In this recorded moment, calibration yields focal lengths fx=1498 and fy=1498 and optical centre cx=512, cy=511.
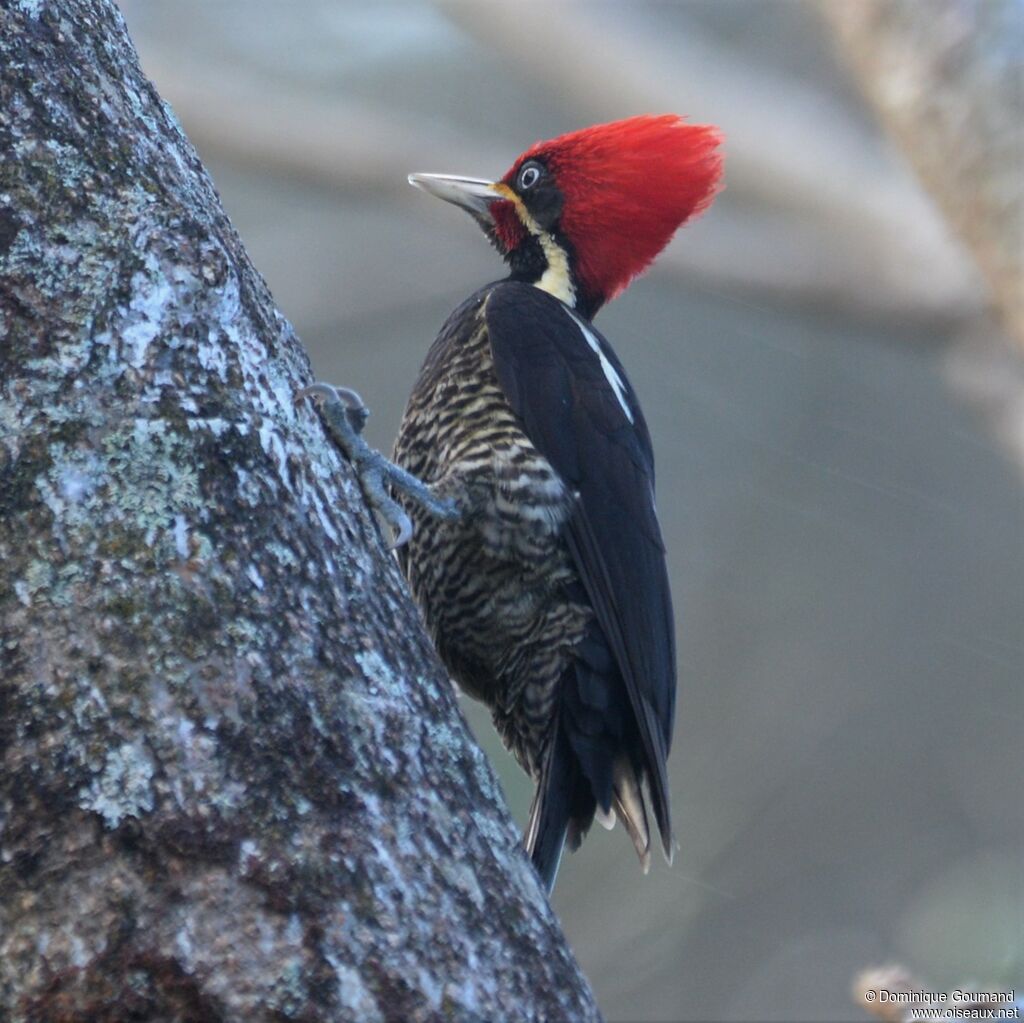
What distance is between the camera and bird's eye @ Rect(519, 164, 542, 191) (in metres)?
3.22

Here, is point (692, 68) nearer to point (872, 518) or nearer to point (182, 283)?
point (872, 518)

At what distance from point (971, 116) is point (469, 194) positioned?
3.42 feet

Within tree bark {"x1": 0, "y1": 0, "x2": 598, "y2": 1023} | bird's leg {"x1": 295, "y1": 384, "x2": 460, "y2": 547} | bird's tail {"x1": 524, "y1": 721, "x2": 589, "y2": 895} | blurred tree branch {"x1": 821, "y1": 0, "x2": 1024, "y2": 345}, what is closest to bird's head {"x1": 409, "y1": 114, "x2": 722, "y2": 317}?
blurred tree branch {"x1": 821, "y1": 0, "x2": 1024, "y2": 345}

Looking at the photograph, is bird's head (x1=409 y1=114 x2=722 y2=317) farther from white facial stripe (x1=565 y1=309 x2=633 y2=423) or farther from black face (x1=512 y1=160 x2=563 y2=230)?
white facial stripe (x1=565 y1=309 x2=633 y2=423)

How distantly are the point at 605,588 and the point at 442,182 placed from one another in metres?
1.11

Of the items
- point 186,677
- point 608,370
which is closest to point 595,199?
point 608,370

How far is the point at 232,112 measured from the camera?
17.7ft

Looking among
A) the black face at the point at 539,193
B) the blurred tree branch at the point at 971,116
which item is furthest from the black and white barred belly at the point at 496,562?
the blurred tree branch at the point at 971,116

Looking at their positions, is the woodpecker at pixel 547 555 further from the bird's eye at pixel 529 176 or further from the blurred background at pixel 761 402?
the blurred background at pixel 761 402

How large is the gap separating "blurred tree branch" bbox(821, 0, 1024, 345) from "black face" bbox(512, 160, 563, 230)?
744mm

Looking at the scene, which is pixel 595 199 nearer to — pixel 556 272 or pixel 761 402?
pixel 556 272

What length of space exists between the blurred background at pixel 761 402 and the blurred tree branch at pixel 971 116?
0.12 ft

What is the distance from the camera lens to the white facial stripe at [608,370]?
290cm

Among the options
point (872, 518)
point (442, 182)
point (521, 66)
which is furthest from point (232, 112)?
point (872, 518)
